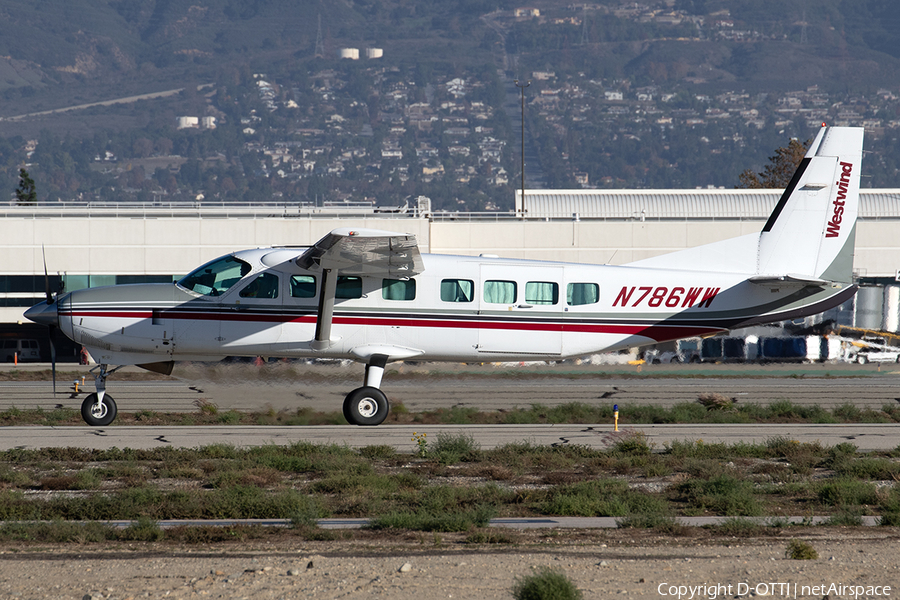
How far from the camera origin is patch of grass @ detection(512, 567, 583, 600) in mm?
7344

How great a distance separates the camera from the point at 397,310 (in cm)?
1806

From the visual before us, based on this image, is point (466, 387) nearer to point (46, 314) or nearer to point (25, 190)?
point (46, 314)

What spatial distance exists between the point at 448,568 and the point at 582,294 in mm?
10510

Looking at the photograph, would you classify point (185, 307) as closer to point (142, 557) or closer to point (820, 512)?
point (142, 557)

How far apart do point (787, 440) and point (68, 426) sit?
14.6m

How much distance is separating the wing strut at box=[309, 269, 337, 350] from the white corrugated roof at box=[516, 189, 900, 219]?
3910 cm

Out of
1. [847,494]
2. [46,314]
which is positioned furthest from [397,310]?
[847,494]

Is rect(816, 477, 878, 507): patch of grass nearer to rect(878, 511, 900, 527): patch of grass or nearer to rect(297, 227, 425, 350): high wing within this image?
rect(878, 511, 900, 527): patch of grass

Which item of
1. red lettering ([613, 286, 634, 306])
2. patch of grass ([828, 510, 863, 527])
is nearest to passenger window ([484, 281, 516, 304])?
red lettering ([613, 286, 634, 306])

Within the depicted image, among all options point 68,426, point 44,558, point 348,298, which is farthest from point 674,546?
point 68,426

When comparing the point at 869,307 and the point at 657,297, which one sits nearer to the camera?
the point at 657,297

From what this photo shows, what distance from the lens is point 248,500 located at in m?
11.4

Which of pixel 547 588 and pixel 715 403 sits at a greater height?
pixel 547 588

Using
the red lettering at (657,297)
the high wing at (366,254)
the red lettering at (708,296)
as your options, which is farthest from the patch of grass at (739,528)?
the red lettering at (708,296)
